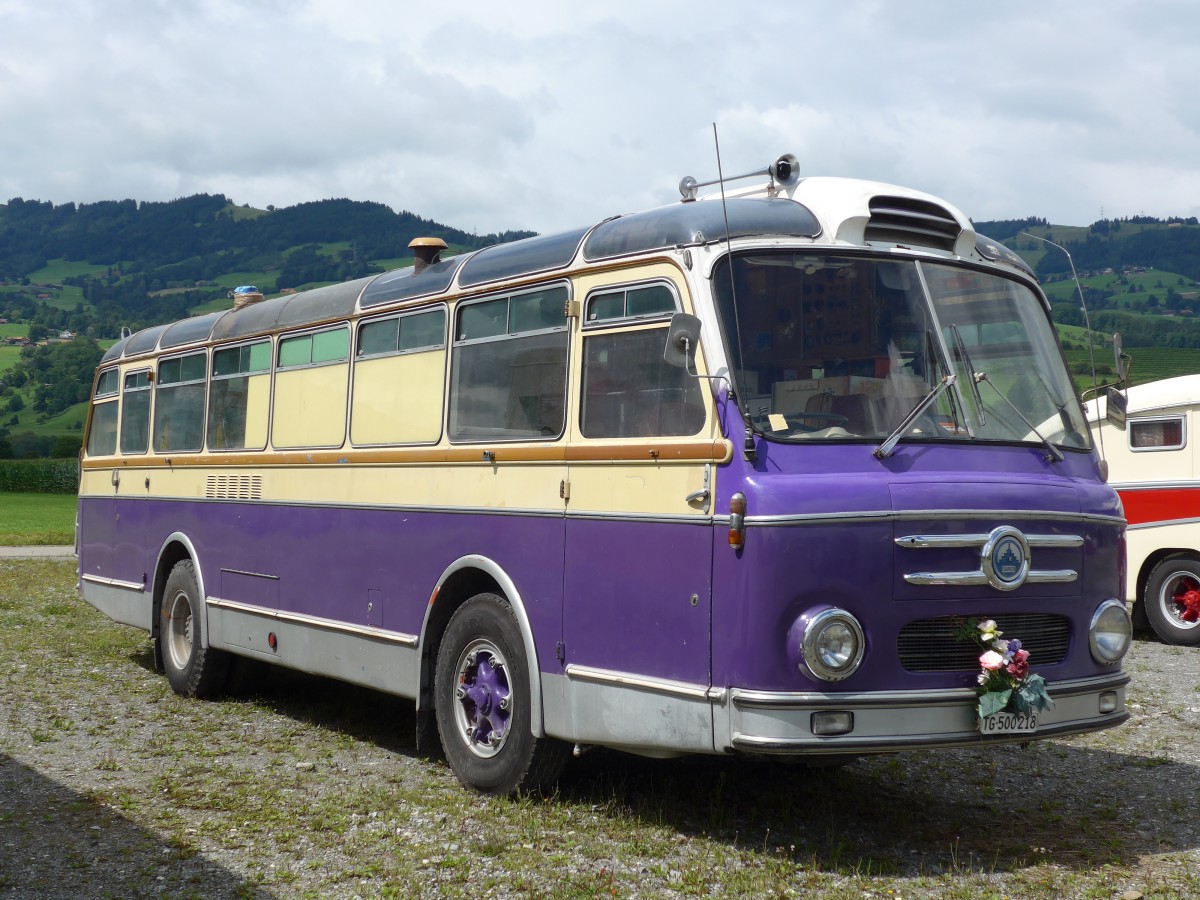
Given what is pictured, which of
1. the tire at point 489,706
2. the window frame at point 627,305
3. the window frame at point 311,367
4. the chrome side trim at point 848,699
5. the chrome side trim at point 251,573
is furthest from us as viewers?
the chrome side trim at point 251,573

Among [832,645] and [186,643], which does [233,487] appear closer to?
[186,643]

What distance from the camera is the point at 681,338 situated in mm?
6270

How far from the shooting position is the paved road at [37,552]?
29.0 m

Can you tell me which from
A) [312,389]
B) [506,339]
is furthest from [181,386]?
[506,339]

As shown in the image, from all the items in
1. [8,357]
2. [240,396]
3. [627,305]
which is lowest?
[240,396]

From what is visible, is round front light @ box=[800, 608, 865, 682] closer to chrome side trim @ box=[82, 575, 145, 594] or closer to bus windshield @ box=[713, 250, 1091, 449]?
bus windshield @ box=[713, 250, 1091, 449]

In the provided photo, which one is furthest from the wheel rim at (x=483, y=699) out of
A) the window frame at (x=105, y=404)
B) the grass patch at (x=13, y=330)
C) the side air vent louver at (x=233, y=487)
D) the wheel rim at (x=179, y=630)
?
the grass patch at (x=13, y=330)

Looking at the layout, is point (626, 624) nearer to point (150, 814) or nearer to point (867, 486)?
point (867, 486)

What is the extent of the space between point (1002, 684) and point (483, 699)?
2824 millimetres

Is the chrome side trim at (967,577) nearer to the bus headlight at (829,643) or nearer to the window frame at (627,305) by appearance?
the bus headlight at (829,643)

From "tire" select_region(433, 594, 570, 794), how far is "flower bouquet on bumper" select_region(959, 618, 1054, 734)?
7.17 ft

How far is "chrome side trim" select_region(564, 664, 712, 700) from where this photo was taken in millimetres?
6168

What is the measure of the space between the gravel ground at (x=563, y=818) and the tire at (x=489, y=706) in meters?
0.15

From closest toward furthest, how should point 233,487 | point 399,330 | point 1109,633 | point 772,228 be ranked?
point 772,228, point 1109,633, point 399,330, point 233,487
